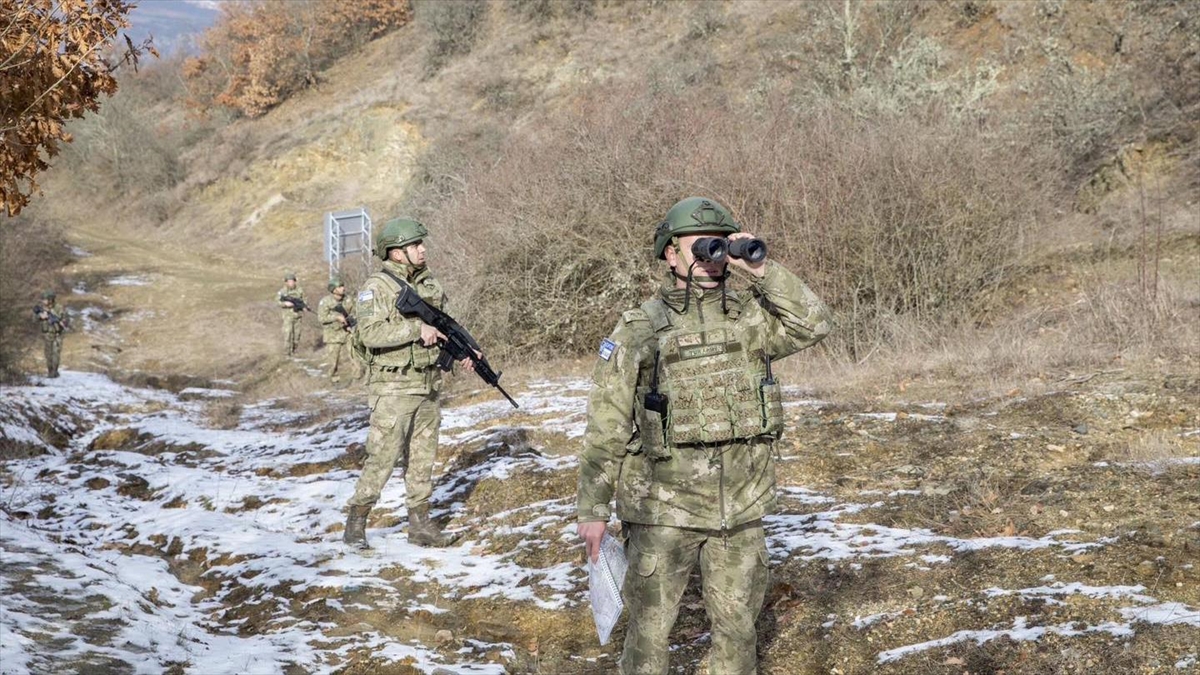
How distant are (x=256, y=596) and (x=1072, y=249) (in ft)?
39.8

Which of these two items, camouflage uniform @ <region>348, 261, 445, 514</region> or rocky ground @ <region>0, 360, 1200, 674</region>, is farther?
camouflage uniform @ <region>348, 261, 445, 514</region>

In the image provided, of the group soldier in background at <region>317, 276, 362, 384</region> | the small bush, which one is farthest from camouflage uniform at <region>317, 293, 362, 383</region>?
the small bush

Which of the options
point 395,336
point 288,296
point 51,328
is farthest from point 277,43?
point 395,336

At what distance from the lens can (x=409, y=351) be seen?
6.02 m

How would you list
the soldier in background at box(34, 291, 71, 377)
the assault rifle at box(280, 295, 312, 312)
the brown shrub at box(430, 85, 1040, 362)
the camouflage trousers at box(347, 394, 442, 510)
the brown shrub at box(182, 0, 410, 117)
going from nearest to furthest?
the camouflage trousers at box(347, 394, 442, 510), the brown shrub at box(430, 85, 1040, 362), the soldier in background at box(34, 291, 71, 377), the assault rifle at box(280, 295, 312, 312), the brown shrub at box(182, 0, 410, 117)

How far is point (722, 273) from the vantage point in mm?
3236

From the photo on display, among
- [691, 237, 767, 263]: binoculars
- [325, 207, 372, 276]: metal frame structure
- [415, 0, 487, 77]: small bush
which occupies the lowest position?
[691, 237, 767, 263]: binoculars

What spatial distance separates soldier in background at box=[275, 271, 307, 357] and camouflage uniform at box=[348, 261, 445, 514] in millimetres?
12417

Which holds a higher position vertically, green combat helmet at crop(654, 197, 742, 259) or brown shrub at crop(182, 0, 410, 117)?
brown shrub at crop(182, 0, 410, 117)

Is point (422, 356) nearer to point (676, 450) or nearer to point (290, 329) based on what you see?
point (676, 450)

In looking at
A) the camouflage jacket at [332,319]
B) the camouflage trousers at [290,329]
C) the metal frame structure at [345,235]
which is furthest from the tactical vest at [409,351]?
the metal frame structure at [345,235]

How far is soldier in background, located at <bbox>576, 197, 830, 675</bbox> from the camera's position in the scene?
3.20m

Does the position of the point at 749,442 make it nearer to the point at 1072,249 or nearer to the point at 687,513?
the point at 687,513

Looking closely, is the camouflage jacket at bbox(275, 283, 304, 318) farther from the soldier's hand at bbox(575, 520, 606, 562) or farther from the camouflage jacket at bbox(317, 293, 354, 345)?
the soldier's hand at bbox(575, 520, 606, 562)
